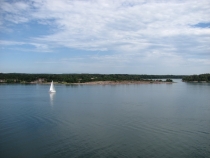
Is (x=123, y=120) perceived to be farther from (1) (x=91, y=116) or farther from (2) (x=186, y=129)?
(2) (x=186, y=129)

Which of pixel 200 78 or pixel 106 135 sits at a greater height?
pixel 200 78

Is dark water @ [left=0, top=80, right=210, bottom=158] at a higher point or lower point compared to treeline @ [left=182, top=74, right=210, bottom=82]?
lower

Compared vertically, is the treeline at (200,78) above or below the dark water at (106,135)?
above

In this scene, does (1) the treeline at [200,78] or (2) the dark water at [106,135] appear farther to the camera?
(1) the treeline at [200,78]

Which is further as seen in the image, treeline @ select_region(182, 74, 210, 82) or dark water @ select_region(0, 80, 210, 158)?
treeline @ select_region(182, 74, 210, 82)

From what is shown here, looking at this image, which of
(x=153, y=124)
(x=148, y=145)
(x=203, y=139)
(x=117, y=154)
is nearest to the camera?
(x=117, y=154)

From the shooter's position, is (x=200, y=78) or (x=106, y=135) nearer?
(x=106, y=135)

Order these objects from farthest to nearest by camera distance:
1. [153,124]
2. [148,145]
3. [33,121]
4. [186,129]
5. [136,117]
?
[136,117], [33,121], [153,124], [186,129], [148,145]

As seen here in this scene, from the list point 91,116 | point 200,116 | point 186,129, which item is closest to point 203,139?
point 186,129

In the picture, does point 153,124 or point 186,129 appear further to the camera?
point 153,124
